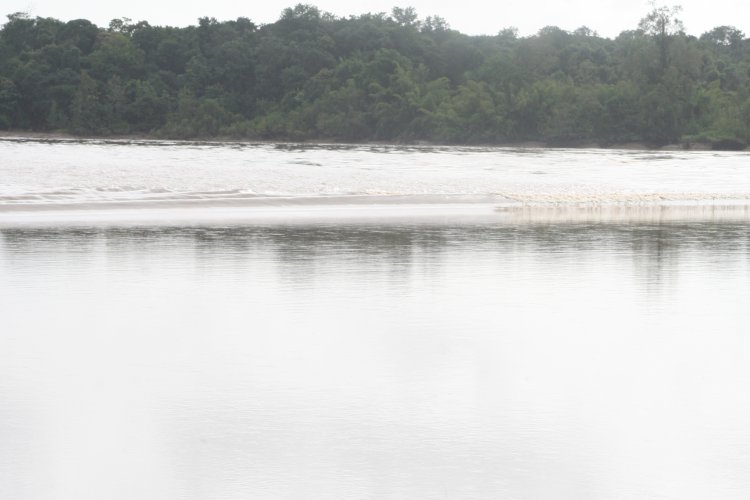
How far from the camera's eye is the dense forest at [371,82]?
93.0 meters

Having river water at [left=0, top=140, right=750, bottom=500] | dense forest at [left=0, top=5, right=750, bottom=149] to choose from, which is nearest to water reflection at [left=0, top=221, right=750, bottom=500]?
river water at [left=0, top=140, right=750, bottom=500]

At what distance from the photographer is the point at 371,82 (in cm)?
11069

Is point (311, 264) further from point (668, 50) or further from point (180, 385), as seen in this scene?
point (668, 50)

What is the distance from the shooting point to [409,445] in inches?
210

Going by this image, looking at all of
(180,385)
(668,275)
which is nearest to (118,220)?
(668,275)

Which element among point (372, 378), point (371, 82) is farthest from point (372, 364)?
point (371, 82)

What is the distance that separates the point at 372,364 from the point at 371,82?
344 ft

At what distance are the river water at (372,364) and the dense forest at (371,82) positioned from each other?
253 ft

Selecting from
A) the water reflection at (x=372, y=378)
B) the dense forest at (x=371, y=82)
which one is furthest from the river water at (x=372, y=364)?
the dense forest at (x=371, y=82)

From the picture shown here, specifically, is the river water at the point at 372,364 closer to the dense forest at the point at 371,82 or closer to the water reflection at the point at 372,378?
the water reflection at the point at 372,378

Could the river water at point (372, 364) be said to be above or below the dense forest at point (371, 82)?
below

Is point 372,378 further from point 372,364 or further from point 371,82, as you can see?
point 371,82

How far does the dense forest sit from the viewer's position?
305 feet

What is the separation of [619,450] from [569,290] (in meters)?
4.98
